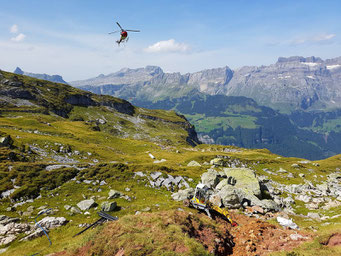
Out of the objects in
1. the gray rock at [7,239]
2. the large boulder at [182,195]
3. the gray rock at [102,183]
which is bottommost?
the large boulder at [182,195]

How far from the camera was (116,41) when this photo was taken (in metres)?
27.3

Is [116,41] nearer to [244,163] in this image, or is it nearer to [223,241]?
[223,241]

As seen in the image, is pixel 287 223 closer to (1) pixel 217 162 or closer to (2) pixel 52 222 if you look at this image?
(2) pixel 52 222

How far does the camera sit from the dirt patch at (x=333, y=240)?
46.3 ft

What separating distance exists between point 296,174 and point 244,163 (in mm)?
16247

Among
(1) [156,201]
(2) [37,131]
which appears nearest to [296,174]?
(1) [156,201]

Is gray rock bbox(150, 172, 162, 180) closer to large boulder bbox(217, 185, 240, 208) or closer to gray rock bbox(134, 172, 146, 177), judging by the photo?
gray rock bbox(134, 172, 146, 177)

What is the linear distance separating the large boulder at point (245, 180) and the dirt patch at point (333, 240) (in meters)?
14.9

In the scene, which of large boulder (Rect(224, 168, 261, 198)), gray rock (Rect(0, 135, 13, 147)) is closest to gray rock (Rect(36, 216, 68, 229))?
large boulder (Rect(224, 168, 261, 198))

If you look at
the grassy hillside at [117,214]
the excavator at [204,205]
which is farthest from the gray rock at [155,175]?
the excavator at [204,205]

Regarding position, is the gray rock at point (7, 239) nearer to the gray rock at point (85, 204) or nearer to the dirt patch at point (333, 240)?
the gray rock at point (85, 204)

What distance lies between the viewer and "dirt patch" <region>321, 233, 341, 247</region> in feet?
46.3

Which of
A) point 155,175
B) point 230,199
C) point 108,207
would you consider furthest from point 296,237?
point 155,175

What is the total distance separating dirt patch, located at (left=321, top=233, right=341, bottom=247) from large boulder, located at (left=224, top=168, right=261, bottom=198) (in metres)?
14.9
